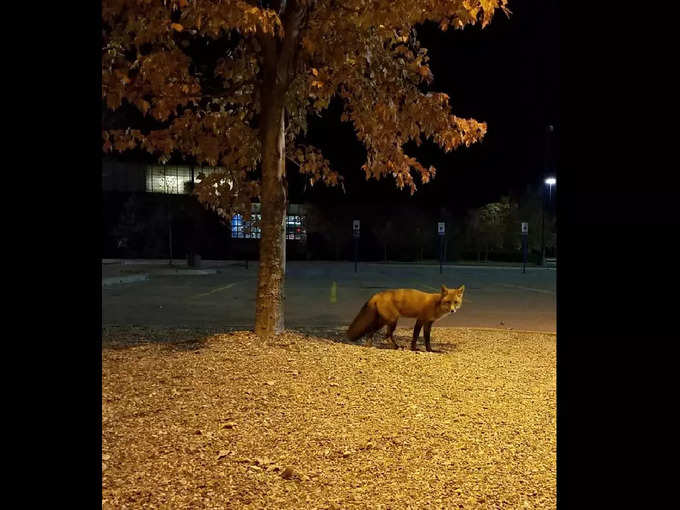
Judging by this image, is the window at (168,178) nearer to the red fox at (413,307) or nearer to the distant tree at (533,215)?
the distant tree at (533,215)

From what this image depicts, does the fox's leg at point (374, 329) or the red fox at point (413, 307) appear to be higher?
the red fox at point (413, 307)

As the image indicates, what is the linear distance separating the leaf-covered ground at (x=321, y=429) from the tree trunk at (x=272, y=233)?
547mm

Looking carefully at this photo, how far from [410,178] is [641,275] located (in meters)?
6.10

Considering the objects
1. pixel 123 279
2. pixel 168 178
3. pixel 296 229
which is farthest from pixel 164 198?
pixel 123 279

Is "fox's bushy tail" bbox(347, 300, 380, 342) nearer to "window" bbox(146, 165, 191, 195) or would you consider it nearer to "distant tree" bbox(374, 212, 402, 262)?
"distant tree" bbox(374, 212, 402, 262)

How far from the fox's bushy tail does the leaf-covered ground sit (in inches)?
38.2

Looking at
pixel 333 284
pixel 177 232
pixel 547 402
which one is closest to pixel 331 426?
pixel 547 402

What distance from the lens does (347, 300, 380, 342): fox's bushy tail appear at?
739cm

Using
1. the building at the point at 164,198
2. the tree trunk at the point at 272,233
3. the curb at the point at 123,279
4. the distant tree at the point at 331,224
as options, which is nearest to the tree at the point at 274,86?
the tree trunk at the point at 272,233

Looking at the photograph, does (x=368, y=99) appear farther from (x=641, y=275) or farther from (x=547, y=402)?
(x=641, y=275)

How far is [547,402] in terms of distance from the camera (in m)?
4.82

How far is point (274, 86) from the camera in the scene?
7148mm

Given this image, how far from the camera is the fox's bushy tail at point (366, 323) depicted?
7.39 meters

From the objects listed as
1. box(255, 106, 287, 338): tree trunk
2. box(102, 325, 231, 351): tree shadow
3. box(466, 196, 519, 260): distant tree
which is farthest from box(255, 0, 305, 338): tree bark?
box(466, 196, 519, 260): distant tree
